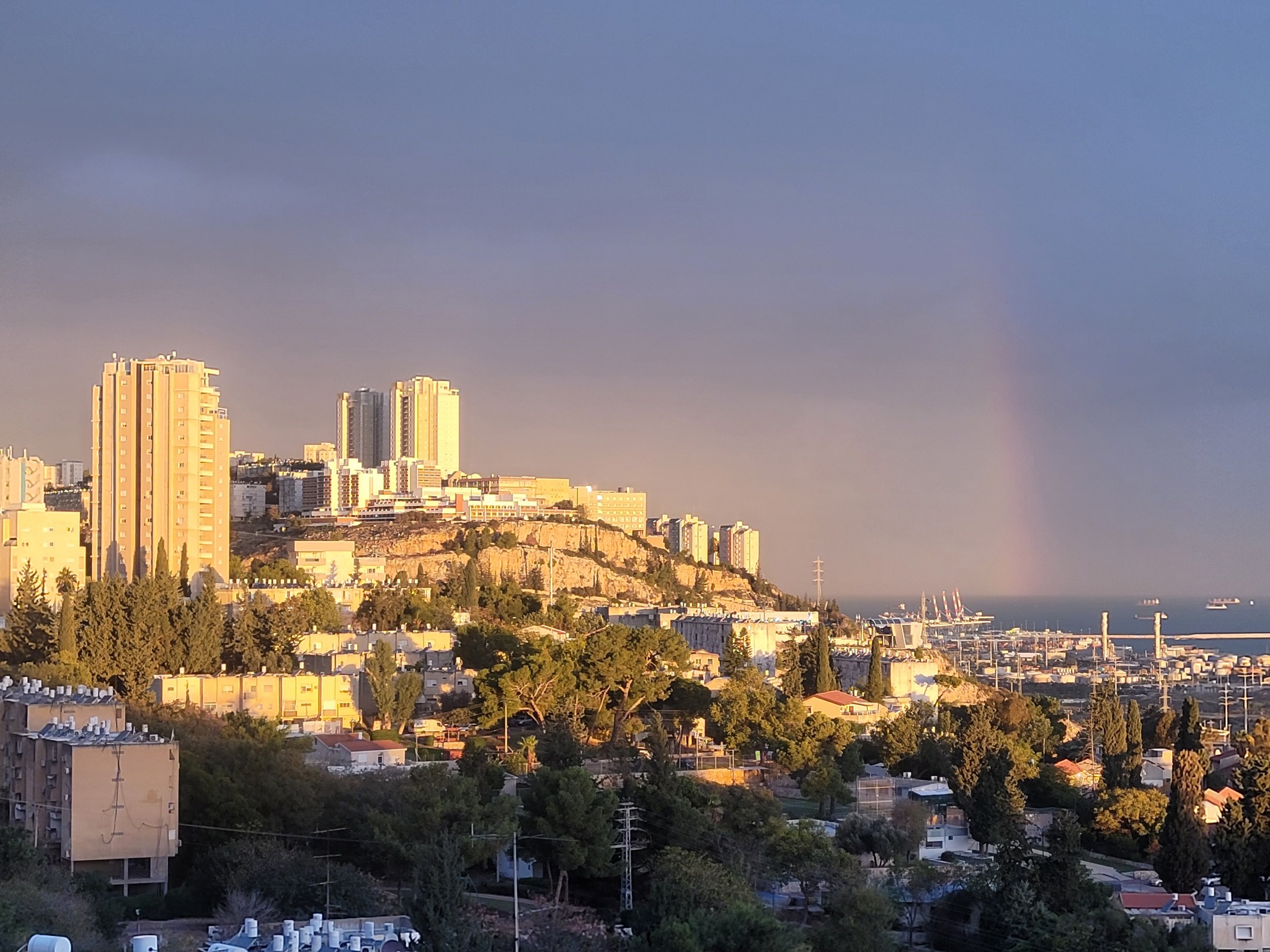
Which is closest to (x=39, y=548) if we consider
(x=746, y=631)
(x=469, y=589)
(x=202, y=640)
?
(x=469, y=589)

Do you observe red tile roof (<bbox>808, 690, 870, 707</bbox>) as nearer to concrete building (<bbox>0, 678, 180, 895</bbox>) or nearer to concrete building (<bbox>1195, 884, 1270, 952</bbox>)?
concrete building (<bbox>1195, 884, 1270, 952</bbox>)

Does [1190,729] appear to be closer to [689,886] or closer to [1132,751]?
[1132,751]

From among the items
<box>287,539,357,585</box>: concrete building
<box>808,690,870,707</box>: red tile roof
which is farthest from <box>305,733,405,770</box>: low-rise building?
<box>287,539,357,585</box>: concrete building

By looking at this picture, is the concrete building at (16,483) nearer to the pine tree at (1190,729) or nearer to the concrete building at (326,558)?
the concrete building at (326,558)

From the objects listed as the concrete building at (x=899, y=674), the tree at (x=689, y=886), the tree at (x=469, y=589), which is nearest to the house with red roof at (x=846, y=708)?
the concrete building at (x=899, y=674)

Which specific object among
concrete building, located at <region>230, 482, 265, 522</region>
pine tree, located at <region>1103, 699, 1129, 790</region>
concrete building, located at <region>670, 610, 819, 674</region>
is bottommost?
pine tree, located at <region>1103, 699, 1129, 790</region>
